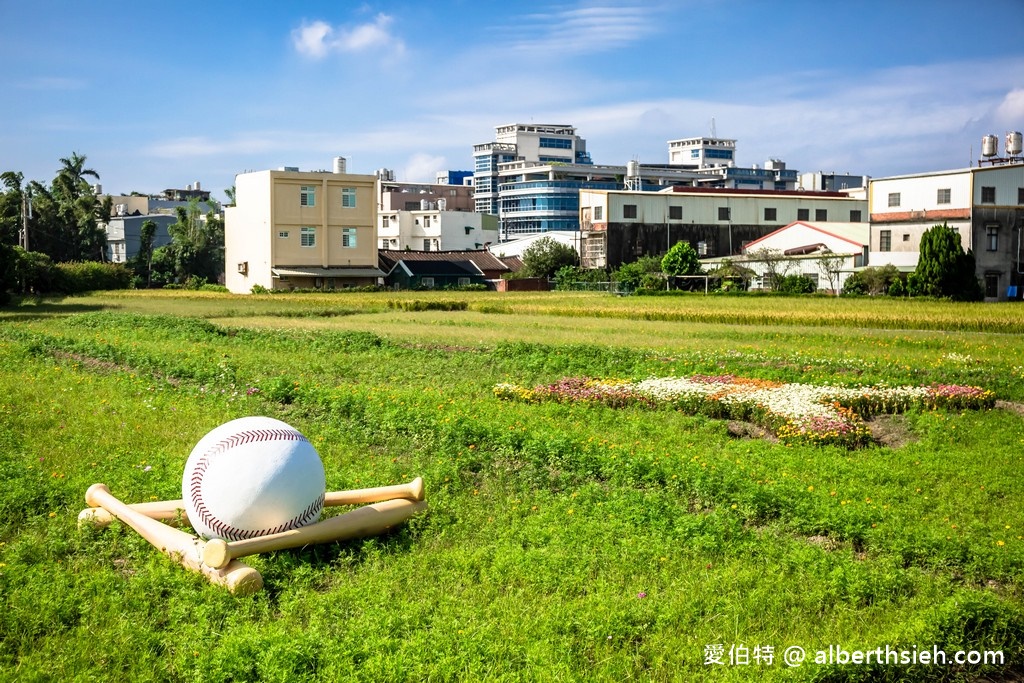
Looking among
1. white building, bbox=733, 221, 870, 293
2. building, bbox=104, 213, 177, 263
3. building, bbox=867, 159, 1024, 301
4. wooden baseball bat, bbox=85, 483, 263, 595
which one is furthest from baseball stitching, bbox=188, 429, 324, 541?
building, bbox=104, 213, 177, 263

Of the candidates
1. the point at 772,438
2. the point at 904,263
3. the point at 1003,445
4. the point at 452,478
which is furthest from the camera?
the point at 904,263

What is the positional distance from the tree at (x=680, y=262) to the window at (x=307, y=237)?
94.7ft

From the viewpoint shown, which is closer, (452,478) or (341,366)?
(452,478)

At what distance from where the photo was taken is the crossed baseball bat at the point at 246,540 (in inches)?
313

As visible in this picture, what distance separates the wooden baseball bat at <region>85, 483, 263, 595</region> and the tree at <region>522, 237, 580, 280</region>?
255 ft

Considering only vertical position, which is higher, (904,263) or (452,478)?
(904,263)

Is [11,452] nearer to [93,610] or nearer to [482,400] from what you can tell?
[93,610]

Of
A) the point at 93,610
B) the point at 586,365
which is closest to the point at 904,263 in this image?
the point at 586,365

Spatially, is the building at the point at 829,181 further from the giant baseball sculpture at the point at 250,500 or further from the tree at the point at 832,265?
the giant baseball sculpture at the point at 250,500

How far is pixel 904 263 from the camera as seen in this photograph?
6638cm

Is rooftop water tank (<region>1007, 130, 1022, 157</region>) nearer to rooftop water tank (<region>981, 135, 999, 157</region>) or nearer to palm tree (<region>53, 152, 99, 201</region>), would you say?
rooftop water tank (<region>981, 135, 999, 157</region>)

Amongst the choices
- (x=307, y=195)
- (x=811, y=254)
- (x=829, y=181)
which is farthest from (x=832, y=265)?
(x=829, y=181)

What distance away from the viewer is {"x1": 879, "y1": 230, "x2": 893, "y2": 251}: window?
6861 cm

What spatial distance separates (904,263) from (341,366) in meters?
53.9
